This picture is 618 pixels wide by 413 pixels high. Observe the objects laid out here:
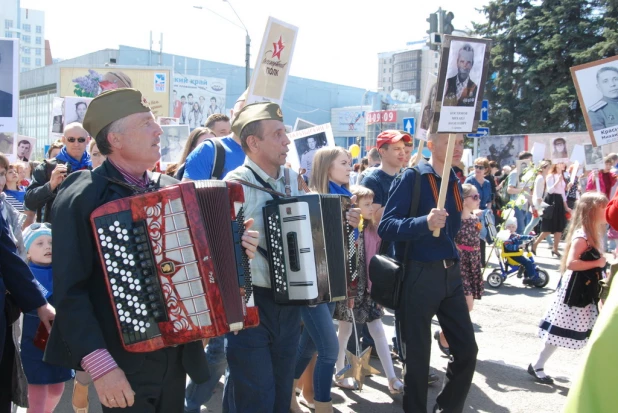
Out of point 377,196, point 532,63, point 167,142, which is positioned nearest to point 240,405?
point 377,196

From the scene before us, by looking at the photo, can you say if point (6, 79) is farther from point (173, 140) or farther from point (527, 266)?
point (527, 266)

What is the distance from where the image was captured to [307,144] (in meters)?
8.75

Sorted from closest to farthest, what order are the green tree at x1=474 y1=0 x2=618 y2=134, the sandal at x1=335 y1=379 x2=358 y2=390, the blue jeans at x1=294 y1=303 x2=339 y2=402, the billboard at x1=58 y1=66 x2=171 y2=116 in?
1. the blue jeans at x1=294 y1=303 x2=339 y2=402
2. the sandal at x1=335 y1=379 x2=358 y2=390
3. the billboard at x1=58 y1=66 x2=171 y2=116
4. the green tree at x1=474 y1=0 x2=618 y2=134

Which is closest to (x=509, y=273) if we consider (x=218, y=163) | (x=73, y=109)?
(x=218, y=163)

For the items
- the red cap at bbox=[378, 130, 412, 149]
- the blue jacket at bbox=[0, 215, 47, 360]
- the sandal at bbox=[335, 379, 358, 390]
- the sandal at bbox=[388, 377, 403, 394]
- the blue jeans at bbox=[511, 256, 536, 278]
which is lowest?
the sandal at bbox=[335, 379, 358, 390]

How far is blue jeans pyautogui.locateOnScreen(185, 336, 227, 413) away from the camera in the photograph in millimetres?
4059

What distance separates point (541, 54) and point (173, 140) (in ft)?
114

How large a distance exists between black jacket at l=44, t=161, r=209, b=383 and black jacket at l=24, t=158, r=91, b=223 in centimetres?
290

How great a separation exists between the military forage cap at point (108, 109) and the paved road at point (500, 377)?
9.81 feet

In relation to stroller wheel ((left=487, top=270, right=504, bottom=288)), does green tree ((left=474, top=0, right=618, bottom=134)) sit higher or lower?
higher

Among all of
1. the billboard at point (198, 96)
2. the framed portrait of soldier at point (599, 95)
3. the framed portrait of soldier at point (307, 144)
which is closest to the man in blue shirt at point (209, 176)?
the framed portrait of soldier at point (307, 144)

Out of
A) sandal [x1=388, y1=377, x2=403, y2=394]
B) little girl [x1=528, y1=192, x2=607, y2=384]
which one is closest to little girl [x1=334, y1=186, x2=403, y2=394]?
sandal [x1=388, y1=377, x2=403, y2=394]

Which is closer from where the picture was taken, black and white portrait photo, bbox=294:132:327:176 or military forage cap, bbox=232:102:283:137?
military forage cap, bbox=232:102:283:137

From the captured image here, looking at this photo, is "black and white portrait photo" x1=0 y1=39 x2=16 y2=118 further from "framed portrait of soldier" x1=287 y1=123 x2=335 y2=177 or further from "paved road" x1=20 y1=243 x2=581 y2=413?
"framed portrait of soldier" x1=287 y1=123 x2=335 y2=177
